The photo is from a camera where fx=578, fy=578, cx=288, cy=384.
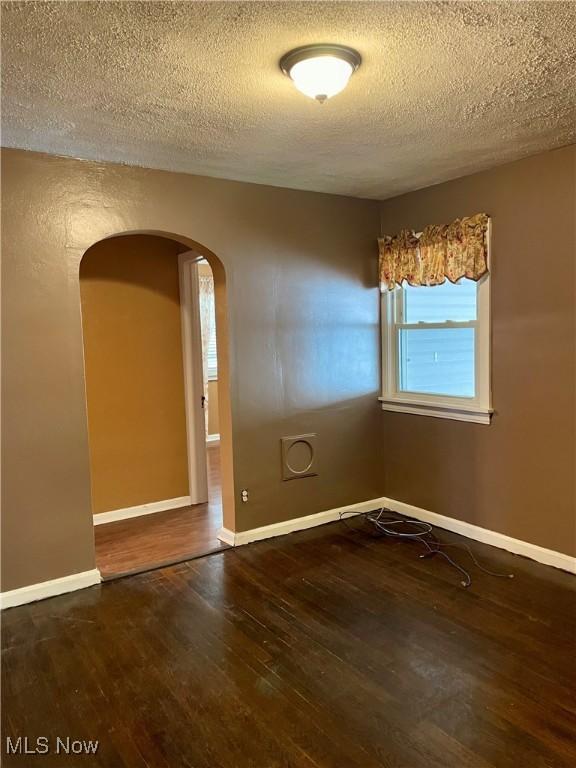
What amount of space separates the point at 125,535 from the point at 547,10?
3.95 m

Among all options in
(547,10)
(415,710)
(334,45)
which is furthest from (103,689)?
(547,10)

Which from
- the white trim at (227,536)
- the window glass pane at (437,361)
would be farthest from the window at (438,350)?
the white trim at (227,536)

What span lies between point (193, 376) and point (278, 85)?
9.55 feet

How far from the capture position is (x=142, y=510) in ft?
15.7

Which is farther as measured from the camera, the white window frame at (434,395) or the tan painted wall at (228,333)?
the white window frame at (434,395)

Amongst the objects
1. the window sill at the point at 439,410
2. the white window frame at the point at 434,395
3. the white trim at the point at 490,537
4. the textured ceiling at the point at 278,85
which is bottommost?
the white trim at the point at 490,537

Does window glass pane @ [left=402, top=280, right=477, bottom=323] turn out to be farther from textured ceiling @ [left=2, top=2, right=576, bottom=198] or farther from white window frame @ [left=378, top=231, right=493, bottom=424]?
textured ceiling @ [left=2, top=2, right=576, bottom=198]

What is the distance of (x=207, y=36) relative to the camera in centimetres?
198

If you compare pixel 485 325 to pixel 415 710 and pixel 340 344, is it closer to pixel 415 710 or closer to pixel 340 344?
pixel 340 344

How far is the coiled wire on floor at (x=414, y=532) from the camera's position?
353cm

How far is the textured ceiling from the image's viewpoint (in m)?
1.88

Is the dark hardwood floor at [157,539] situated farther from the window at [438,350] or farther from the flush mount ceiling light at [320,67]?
the flush mount ceiling light at [320,67]

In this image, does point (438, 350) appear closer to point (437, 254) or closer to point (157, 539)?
point (437, 254)

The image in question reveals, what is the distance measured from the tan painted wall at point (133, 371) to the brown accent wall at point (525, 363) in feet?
7.28
